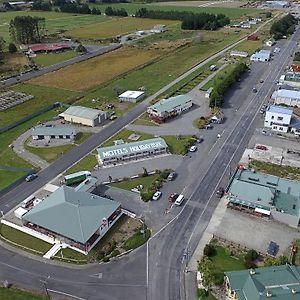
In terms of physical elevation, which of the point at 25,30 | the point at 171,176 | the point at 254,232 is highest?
the point at 25,30

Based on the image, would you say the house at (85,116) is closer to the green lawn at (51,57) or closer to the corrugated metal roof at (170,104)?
the corrugated metal roof at (170,104)

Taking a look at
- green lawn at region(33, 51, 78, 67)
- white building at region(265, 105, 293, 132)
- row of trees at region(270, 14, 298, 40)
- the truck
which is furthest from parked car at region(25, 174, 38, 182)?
row of trees at region(270, 14, 298, 40)

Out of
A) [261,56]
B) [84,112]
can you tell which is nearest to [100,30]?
[261,56]

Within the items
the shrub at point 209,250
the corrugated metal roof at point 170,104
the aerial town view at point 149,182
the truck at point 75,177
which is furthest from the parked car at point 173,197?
the corrugated metal roof at point 170,104

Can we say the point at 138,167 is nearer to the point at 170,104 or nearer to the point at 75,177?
the point at 75,177

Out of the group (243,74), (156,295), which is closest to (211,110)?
(243,74)

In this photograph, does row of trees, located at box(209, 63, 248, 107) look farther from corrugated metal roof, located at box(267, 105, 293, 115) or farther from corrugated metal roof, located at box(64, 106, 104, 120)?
corrugated metal roof, located at box(64, 106, 104, 120)

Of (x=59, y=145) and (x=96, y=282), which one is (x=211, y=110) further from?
(x=96, y=282)
